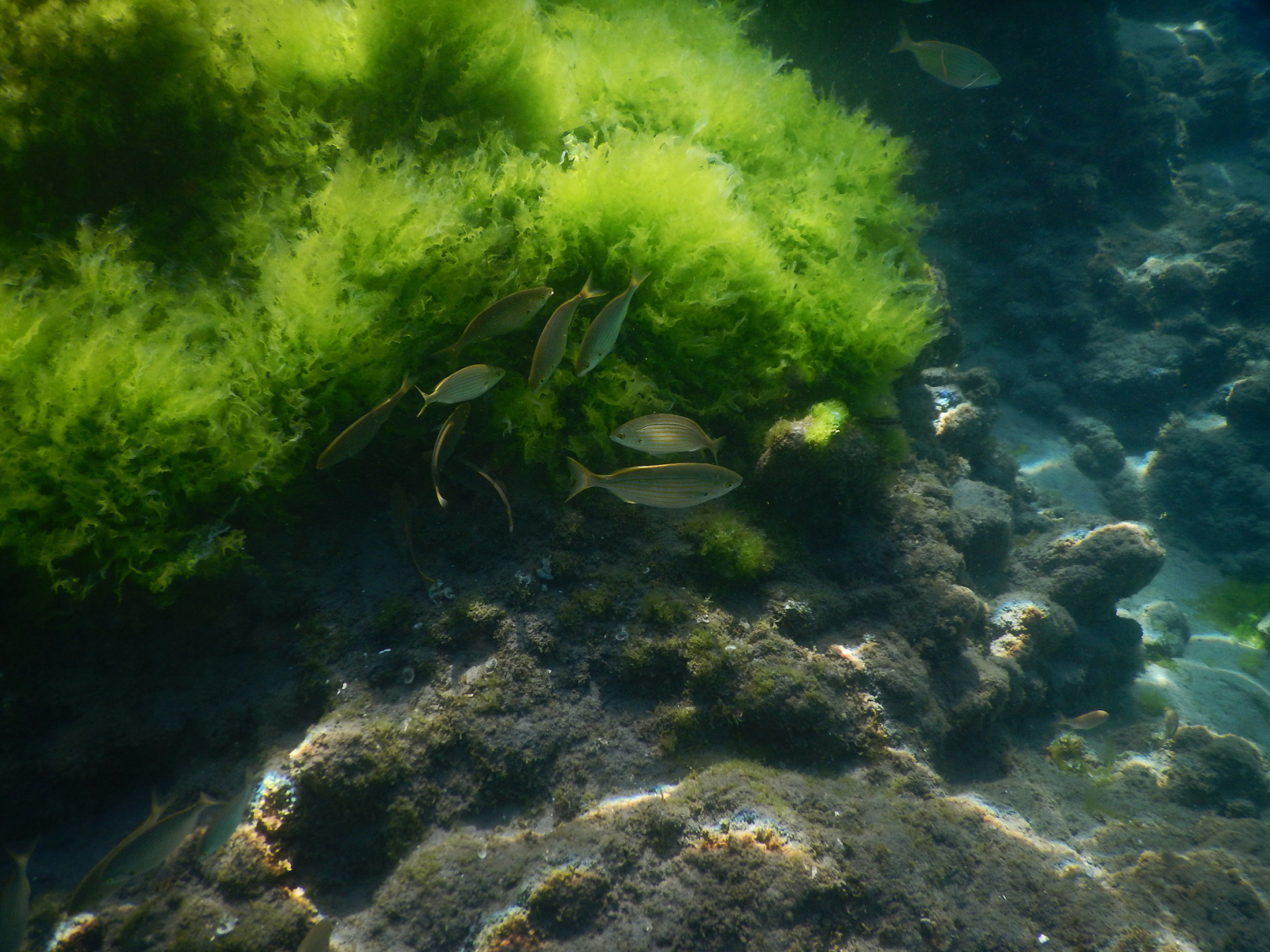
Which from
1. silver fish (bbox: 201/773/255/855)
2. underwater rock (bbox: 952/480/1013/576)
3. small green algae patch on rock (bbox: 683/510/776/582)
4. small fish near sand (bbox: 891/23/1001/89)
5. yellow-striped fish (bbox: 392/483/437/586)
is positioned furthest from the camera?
small fish near sand (bbox: 891/23/1001/89)

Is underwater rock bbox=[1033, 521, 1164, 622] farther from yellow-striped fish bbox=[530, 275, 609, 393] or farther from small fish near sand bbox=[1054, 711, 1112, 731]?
yellow-striped fish bbox=[530, 275, 609, 393]

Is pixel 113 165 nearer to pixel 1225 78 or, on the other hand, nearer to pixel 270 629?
pixel 270 629

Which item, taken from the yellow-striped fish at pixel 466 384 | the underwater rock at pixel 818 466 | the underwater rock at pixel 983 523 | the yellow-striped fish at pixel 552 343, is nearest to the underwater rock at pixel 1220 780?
the underwater rock at pixel 983 523

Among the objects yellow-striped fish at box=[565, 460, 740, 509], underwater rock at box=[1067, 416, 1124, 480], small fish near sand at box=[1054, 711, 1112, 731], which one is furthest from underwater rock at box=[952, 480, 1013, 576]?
underwater rock at box=[1067, 416, 1124, 480]

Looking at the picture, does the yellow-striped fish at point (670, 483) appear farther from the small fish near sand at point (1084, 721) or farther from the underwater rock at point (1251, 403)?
the underwater rock at point (1251, 403)

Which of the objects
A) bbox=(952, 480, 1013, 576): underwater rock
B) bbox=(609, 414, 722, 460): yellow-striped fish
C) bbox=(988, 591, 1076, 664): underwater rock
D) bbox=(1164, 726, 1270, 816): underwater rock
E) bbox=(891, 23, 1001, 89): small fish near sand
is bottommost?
bbox=(1164, 726, 1270, 816): underwater rock

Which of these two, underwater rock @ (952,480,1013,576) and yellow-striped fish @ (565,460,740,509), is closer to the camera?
yellow-striped fish @ (565,460,740,509)

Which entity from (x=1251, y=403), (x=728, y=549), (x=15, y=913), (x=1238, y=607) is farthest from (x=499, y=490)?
(x=1251, y=403)
